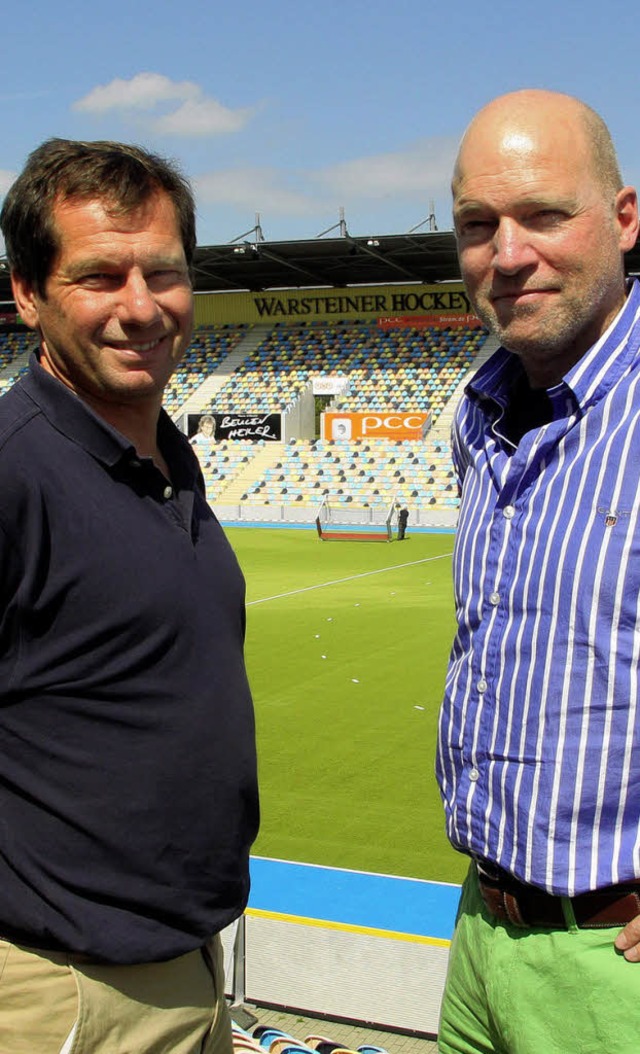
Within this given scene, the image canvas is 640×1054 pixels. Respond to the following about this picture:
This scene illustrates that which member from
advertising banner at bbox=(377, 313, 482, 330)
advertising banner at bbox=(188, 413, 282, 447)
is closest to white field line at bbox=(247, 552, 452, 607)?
advertising banner at bbox=(188, 413, 282, 447)

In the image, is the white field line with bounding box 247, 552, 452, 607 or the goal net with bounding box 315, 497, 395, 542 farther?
the goal net with bounding box 315, 497, 395, 542

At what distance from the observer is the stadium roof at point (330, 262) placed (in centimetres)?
3384

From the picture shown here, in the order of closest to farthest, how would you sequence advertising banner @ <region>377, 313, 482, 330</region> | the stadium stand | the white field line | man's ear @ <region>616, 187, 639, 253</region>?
man's ear @ <region>616, 187, 639, 253</region> → the white field line → the stadium stand → advertising banner @ <region>377, 313, 482, 330</region>

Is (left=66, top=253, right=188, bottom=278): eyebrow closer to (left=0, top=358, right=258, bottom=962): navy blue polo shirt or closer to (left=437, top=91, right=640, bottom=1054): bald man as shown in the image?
(left=0, top=358, right=258, bottom=962): navy blue polo shirt

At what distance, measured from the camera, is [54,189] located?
2014 millimetres

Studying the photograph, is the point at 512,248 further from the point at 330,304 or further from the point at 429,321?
the point at 330,304

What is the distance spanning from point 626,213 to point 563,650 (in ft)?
3.11

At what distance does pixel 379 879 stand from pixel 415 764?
3.22 metres

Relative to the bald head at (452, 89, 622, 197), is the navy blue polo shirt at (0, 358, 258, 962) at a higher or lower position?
lower

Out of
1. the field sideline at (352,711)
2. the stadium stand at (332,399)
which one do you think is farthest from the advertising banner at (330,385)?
the field sideline at (352,711)

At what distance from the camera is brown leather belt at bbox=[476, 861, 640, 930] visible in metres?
1.98

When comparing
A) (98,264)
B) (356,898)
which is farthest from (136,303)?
(356,898)

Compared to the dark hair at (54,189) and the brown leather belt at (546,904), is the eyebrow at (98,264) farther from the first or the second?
the brown leather belt at (546,904)

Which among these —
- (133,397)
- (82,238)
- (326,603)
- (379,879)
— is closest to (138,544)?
(133,397)
